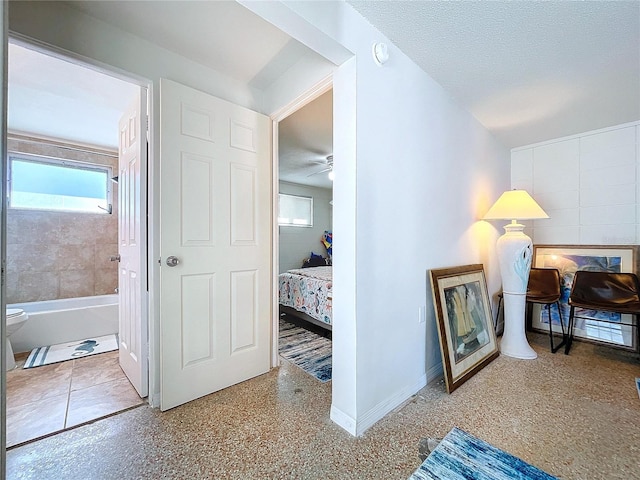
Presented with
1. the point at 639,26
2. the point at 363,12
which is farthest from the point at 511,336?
the point at 363,12

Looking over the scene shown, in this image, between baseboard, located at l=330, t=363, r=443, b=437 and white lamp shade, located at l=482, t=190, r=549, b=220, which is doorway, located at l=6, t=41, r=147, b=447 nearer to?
baseboard, located at l=330, t=363, r=443, b=437

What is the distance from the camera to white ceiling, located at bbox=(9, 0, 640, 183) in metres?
1.43

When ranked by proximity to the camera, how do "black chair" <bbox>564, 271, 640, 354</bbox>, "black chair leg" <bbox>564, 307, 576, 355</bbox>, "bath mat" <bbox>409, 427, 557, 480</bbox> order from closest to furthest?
"bath mat" <bbox>409, 427, 557, 480</bbox> → "black chair" <bbox>564, 271, 640, 354</bbox> → "black chair leg" <bbox>564, 307, 576, 355</bbox>

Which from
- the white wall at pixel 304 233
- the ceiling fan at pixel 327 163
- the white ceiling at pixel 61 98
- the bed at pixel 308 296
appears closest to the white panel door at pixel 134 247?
the white ceiling at pixel 61 98

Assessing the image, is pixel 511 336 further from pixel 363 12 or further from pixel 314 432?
pixel 363 12

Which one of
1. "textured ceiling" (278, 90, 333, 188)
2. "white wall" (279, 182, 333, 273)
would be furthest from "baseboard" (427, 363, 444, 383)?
"white wall" (279, 182, 333, 273)

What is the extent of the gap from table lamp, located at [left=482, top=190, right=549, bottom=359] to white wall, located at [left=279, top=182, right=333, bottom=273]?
354 centimetres

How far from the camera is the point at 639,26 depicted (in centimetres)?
149

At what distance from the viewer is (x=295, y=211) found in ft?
18.0

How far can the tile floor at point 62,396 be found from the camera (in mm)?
1564

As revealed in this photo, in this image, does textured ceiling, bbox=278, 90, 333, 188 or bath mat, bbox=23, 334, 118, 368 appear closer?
bath mat, bbox=23, 334, 118, 368

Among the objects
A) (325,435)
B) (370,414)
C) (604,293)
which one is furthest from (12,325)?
(604,293)

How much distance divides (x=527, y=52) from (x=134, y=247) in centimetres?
289

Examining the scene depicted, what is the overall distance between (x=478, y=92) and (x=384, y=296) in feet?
5.99
